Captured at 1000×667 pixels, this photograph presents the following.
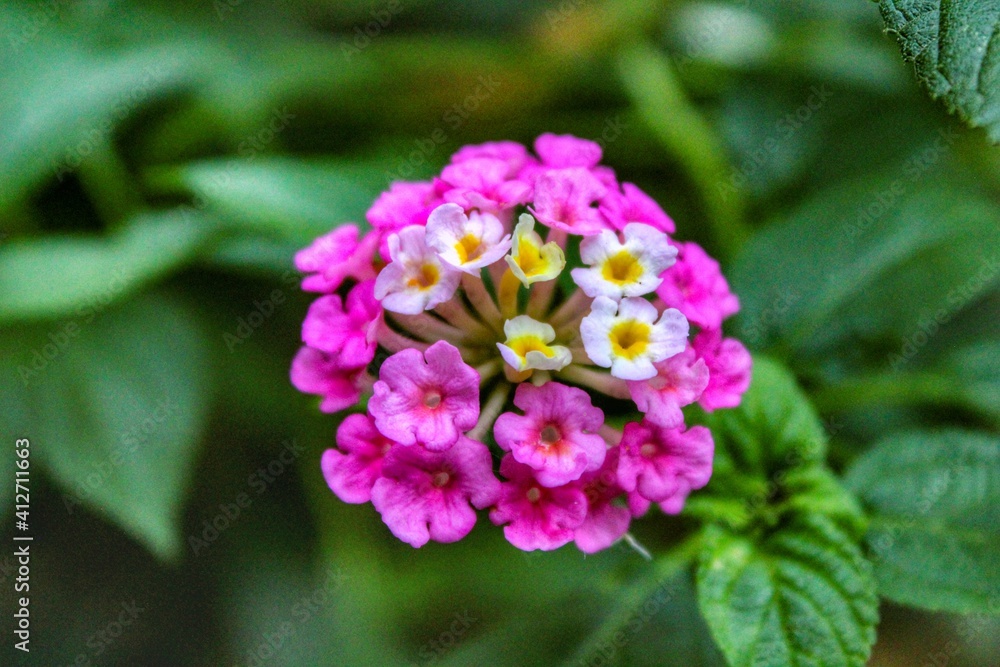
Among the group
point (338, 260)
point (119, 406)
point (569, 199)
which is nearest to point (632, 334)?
point (569, 199)

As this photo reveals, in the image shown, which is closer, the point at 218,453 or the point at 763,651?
the point at 763,651

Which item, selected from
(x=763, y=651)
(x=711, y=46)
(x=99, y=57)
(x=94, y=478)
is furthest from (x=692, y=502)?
(x=99, y=57)

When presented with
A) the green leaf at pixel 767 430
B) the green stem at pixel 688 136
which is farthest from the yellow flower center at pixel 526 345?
the green stem at pixel 688 136

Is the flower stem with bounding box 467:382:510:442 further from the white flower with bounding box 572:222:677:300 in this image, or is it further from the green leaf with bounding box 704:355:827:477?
→ the green leaf with bounding box 704:355:827:477

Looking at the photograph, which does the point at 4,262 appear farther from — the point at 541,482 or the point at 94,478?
the point at 541,482

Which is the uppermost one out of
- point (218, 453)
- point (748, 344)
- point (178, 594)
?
point (748, 344)

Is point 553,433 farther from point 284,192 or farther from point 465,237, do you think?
point 284,192

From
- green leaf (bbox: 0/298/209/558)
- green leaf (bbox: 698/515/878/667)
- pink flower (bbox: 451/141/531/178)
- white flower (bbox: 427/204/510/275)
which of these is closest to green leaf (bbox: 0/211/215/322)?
green leaf (bbox: 0/298/209/558)

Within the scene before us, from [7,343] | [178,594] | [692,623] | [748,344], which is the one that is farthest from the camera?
[178,594]
